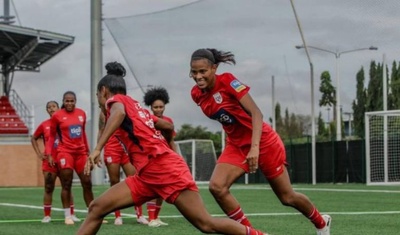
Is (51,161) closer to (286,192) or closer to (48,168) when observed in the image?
(48,168)

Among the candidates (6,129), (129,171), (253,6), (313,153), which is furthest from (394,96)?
(129,171)

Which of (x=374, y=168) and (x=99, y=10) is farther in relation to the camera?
(x=99, y=10)

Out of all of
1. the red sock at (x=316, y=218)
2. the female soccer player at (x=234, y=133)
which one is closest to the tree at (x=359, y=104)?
the red sock at (x=316, y=218)

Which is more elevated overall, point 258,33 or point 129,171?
point 258,33

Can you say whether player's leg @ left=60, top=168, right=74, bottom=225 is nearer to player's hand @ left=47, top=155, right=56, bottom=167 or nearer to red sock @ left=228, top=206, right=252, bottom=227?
player's hand @ left=47, top=155, right=56, bottom=167

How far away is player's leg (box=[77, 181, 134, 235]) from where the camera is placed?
768 centimetres

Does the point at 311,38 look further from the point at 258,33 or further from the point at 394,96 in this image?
the point at 394,96

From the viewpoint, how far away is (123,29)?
35.5m

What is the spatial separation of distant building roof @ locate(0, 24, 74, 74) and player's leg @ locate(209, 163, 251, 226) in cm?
3629

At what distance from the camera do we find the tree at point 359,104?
36188 millimetres

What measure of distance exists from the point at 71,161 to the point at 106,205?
6.03m

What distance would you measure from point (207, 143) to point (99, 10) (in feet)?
26.1

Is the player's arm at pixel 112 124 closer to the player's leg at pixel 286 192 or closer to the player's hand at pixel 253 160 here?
the player's hand at pixel 253 160

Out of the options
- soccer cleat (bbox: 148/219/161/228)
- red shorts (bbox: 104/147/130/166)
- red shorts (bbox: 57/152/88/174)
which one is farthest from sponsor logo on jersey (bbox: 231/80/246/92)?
red shorts (bbox: 57/152/88/174)
